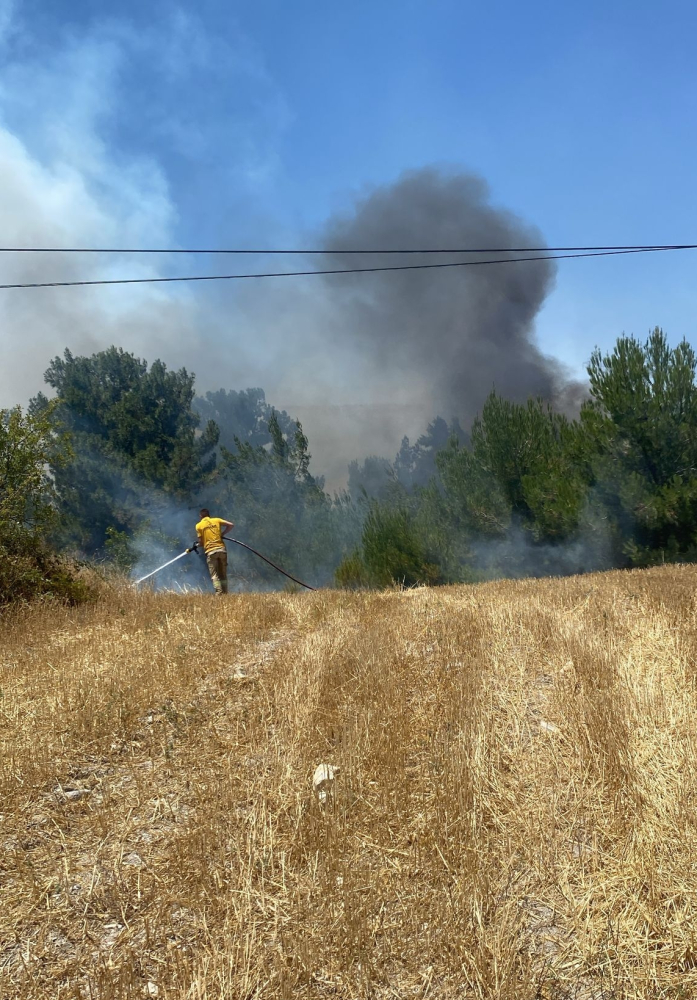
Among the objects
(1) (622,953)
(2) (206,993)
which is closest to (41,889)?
(2) (206,993)

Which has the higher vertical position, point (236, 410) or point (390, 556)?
point (236, 410)

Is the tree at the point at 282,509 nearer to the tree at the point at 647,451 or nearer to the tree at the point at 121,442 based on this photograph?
the tree at the point at 121,442

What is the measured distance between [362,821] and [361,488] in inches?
1093

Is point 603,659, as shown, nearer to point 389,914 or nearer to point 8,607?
point 389,914

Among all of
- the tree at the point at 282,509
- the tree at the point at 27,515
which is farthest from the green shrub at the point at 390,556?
the tree at the point at 27,515

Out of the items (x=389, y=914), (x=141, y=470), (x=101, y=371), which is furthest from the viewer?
(x=101, y=371)

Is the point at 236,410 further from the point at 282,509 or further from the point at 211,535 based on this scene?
the point at 211,535

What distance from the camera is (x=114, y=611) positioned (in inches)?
411

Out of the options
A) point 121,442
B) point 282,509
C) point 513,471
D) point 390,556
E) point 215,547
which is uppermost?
point 121,442

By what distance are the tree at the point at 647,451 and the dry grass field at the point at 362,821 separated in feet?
52.3

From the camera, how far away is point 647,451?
73.5 ft

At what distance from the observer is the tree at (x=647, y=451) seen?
862 inches

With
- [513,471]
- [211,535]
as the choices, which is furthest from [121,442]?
[211,535]

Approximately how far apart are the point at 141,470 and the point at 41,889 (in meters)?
34.8
